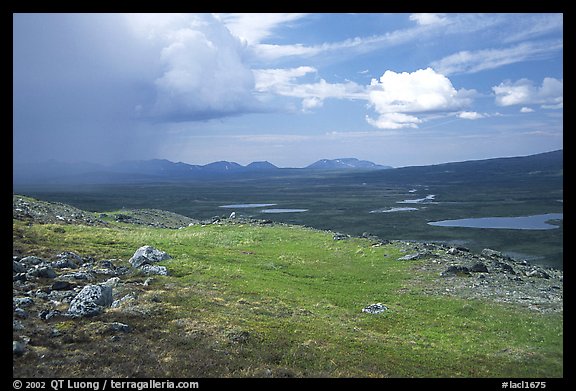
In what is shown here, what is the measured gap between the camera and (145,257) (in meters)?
37.3

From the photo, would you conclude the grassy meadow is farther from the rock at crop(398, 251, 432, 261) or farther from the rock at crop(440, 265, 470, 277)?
the rock at crop(398, 251, 432, 261)

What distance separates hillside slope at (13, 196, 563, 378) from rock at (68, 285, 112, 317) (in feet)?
1.22

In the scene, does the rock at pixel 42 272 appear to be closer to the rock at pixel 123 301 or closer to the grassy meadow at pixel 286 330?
the grassy meadow at pixel 286 330

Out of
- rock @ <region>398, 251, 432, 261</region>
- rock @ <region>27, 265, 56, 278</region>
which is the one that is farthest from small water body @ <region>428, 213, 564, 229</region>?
rock @ <region>27, 265, 56, 278</region>

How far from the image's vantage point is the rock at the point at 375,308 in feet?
102

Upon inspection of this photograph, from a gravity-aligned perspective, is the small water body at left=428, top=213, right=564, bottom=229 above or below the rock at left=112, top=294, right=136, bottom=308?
below

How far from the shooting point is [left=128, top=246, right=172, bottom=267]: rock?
36.6 meters

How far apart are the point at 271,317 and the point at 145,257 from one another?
16127mm

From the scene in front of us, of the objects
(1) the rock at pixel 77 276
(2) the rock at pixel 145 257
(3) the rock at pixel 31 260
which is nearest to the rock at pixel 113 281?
(1) the rock at pixel 77 276

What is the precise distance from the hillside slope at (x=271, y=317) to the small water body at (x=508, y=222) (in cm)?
8158

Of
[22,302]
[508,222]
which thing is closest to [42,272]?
[22,302]

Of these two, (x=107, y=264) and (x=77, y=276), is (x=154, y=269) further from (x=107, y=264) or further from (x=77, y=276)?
(x=77, y=276)

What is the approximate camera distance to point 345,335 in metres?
25.0

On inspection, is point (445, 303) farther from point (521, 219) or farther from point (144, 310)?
Result: point (521, 219)
